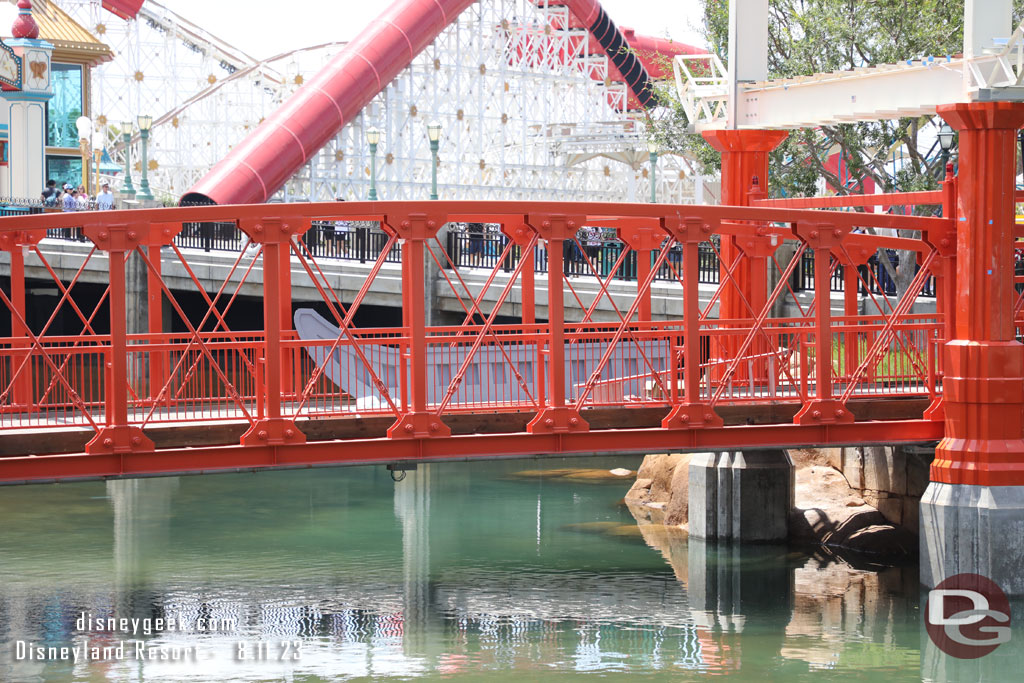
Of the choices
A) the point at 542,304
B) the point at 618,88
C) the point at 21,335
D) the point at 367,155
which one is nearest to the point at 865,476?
the point at 542,304

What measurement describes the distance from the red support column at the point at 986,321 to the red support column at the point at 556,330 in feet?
14.6

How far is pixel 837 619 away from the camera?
61.0ft

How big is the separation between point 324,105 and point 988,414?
36174 mm

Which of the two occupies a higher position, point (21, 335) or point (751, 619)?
point (21, 335)

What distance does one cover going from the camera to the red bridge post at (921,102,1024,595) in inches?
687

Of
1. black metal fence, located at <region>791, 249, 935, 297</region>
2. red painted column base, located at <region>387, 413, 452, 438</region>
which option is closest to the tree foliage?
black metal fence, located at <region>791, 249, 935, 297</region>

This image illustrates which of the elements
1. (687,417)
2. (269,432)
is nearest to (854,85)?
(687,417)

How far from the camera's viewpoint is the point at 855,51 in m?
34.5

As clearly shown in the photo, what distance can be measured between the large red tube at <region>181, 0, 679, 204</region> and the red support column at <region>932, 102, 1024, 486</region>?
32439 millimetres

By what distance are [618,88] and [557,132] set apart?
9020 millimetres

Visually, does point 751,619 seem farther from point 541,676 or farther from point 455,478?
point 455,478

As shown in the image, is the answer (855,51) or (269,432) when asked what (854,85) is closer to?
(269,432)

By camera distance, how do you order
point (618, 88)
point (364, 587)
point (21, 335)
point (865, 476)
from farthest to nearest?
point (618, 88) < point (865, 476) < point (364, 587) < point (21, 335)

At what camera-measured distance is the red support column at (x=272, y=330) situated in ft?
52.9
